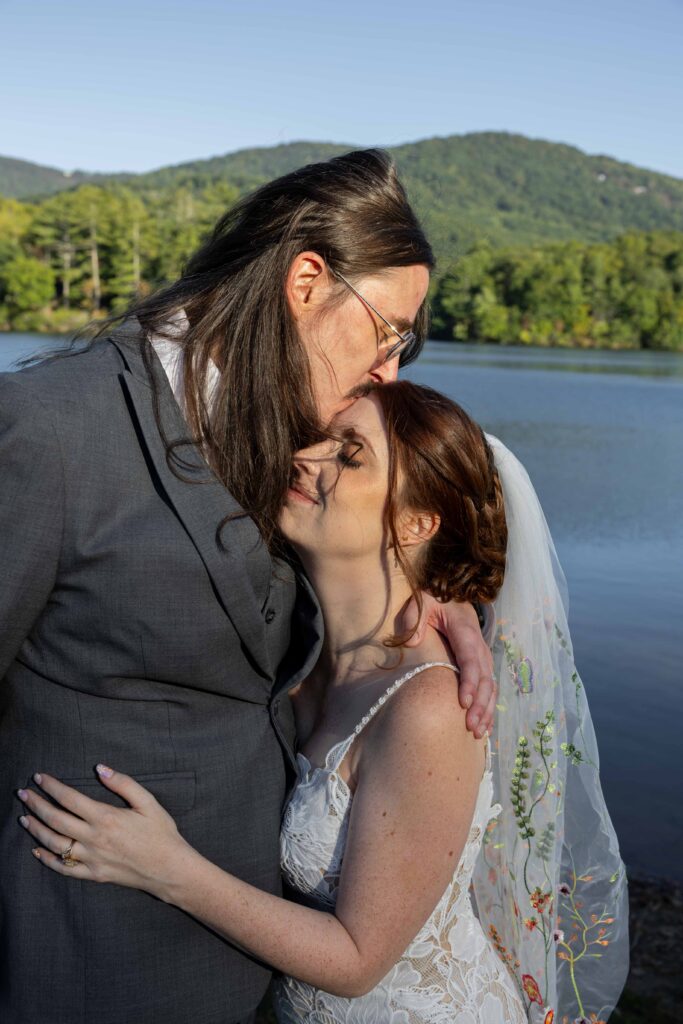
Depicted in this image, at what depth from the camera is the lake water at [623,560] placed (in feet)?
23.1

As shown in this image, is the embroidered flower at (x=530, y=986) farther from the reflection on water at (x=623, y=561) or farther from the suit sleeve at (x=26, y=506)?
the reflection on water at (x=623, y=561)

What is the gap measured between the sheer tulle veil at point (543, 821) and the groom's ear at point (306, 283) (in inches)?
24.2

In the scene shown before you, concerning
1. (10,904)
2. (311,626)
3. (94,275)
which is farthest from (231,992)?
(94,275)

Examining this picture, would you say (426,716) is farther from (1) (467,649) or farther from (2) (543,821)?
(2) (543,821)

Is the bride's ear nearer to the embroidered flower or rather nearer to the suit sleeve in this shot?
the suit sleeve

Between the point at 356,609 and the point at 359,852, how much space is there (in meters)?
0.59

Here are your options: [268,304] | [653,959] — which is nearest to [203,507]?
[268,304]

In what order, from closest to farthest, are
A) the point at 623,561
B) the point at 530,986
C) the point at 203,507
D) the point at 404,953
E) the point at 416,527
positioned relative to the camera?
the point at 203,507
the point at 404,953
the point at 416,527
the point at 530,986
the point at 623,561

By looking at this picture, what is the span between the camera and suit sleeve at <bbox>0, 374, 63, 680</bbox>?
1.79 metres

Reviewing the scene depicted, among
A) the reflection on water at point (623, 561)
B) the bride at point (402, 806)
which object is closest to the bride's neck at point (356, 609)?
the bride at point (402, 806)

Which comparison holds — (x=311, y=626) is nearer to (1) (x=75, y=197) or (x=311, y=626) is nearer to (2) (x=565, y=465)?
(2) (x=565, y=465)

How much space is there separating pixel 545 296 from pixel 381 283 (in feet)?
262

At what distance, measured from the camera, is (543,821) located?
8.57ft

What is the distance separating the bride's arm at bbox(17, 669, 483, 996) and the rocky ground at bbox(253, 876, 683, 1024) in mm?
2383
